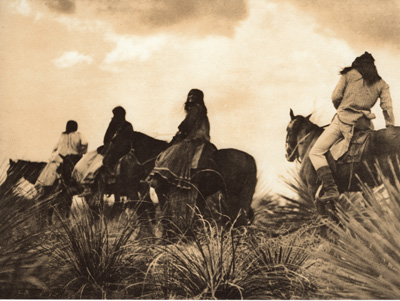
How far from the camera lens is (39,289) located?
5.07m

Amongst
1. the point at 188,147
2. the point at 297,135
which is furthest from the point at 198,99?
the point at 297,135

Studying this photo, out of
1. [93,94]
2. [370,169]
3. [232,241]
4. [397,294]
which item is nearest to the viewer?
[397,294]

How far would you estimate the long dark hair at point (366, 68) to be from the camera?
5.76m

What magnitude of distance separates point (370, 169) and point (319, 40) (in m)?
1.29

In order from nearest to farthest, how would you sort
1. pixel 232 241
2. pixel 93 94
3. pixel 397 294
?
pixel 397 294
pixel 232 241
pixel 93 94

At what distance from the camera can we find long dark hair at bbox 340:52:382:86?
5758 millimetres

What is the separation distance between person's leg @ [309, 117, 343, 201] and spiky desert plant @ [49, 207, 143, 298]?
1.80m

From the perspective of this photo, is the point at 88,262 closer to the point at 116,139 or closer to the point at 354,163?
the point at 116,139

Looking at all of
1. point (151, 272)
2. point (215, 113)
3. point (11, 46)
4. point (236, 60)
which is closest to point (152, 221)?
point (151, 272)

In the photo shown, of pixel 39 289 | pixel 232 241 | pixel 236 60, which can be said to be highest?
pixel 236 60

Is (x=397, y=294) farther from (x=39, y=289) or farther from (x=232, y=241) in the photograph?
(x=39, y=289)

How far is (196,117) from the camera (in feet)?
19.3

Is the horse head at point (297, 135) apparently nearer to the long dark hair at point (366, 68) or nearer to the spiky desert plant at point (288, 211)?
the spiky desert plant at point (288, 211)

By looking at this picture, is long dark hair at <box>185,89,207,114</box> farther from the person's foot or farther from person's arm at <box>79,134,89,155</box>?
the person's foot
